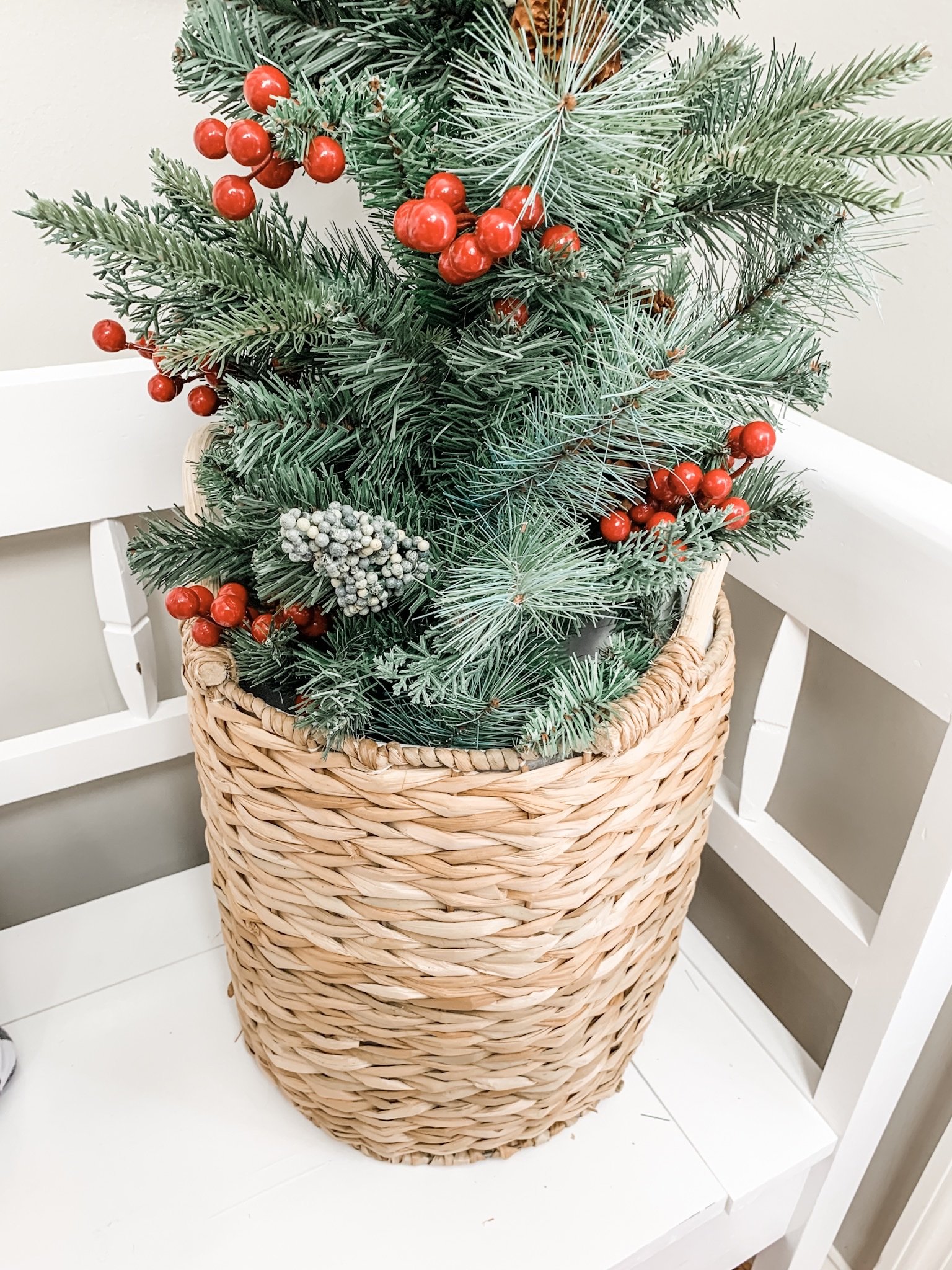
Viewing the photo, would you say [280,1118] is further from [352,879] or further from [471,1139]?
[352,879]

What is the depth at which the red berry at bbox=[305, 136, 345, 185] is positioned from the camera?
0.31m

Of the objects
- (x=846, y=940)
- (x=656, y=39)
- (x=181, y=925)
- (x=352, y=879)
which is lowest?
(x=181, y=925)

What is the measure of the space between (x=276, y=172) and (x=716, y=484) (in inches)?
8.7

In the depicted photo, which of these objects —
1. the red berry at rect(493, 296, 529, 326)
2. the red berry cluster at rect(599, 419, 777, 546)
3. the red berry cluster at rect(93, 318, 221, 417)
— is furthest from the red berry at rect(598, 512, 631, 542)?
the red berry cluster at rect(93, 318, 221, 417)

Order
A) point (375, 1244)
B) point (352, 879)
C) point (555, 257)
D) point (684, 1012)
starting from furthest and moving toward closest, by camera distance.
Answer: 1. point (684, 1012)
2. point (375, 1244)
3. point (352, 879)
4. point (555, 257)

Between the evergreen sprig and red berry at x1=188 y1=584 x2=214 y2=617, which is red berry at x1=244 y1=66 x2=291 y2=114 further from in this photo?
red berry at x1=188 y1=584 x2=214 y2=617

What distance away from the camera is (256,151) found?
31cm

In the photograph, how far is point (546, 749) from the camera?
413 mm

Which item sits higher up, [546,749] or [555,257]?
[555,257]

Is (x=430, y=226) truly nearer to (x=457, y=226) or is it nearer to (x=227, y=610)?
(x=457, y=226)

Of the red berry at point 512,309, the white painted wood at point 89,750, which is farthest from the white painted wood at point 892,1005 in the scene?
the white painted wood at point 89,750

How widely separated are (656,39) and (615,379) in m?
0.15

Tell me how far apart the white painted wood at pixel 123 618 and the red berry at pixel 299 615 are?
0.32 metres

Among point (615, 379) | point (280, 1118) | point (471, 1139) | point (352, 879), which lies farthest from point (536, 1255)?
point (615, 379)
